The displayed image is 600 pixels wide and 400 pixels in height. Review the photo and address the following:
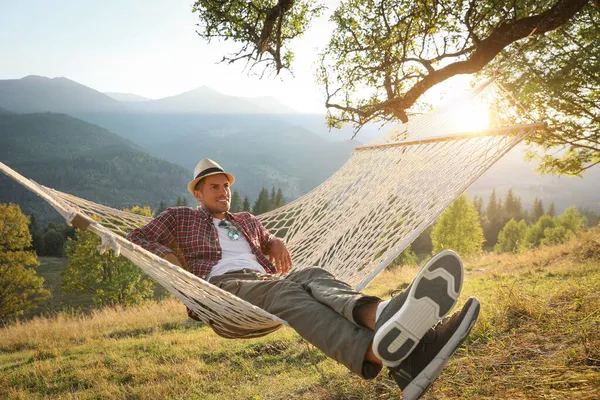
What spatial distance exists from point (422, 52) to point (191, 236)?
2.81m

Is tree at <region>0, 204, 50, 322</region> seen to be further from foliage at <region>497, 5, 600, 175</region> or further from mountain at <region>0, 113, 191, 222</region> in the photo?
mountain at <region>0, 113, 191, 222</region>

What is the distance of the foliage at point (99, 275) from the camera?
14.9 meters

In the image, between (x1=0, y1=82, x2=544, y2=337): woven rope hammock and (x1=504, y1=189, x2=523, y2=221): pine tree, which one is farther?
(x1=504, y1=189, x2=523, y2=221): pine tree

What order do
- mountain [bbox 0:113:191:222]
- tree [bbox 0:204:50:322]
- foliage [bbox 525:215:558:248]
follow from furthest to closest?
mountain [bbox 0:113:191:222], foliage [bbox 525:215:558:248], tree [bbox 0:204:50:322]

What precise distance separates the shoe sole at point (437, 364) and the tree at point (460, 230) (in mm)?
18056

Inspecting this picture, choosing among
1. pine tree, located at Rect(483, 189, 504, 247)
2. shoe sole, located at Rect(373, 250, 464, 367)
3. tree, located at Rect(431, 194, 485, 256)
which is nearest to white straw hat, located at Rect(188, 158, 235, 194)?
shoe sole, located at Rect(373, 250, 464, 367)

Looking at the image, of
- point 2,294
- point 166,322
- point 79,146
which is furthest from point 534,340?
point 79,146

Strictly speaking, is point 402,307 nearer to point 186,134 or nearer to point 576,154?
point 576,154

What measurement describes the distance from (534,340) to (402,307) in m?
1.13

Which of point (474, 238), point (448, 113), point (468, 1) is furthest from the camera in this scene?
point (474, 238)

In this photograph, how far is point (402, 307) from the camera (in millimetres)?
1020

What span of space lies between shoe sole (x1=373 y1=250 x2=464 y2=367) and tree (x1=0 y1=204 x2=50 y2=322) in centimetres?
1627

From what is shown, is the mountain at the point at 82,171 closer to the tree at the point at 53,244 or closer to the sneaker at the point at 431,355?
the tree at the point at 53,244

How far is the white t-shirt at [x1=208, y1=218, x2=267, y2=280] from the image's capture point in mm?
1807
